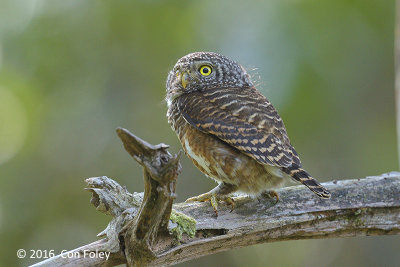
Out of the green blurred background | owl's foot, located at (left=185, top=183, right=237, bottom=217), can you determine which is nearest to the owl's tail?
owl's foot, located at (left=185, top=183, right=237, bottom=217)

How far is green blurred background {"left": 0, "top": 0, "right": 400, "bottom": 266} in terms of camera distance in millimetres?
9008

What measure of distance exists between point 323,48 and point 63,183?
18.3 feet

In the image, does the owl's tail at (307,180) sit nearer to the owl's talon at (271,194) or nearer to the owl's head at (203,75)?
the owl's talon at (271,194)

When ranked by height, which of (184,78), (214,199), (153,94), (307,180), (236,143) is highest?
(153,94)

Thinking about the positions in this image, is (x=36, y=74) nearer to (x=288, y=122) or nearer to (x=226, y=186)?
(x=288, y=122)

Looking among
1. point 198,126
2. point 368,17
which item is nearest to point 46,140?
point 198,126

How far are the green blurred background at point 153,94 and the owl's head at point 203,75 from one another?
Result: 257 centimetres

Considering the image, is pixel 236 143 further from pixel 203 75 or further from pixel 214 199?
pixel 203 75

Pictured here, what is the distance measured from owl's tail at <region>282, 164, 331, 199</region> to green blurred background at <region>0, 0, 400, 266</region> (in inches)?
159

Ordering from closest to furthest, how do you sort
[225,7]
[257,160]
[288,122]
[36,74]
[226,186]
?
[257,160] < [226,186] < [288,122] < [36,74] < [225,7]

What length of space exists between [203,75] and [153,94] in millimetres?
4362

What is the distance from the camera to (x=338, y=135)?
9703mm

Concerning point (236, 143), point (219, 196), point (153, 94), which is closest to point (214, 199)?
point (219, 196)

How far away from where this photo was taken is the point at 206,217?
4277 millimetres
